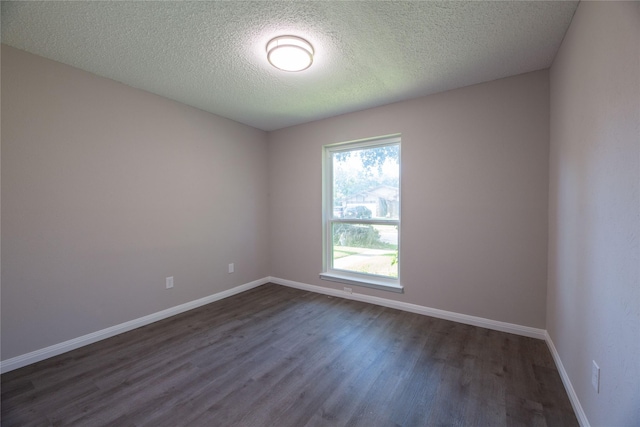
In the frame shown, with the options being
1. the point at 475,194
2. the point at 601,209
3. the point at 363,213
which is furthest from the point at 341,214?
the point at 601,209

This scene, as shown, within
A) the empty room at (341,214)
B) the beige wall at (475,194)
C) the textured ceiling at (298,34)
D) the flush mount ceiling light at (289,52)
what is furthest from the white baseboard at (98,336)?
the flush mount ceiling light at (289,52)

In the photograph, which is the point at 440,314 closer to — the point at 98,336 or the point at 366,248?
the point at 366,248

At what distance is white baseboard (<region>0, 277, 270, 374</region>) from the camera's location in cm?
201

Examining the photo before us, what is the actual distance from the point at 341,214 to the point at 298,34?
7.82ft

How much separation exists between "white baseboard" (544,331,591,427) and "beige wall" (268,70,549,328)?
324mm

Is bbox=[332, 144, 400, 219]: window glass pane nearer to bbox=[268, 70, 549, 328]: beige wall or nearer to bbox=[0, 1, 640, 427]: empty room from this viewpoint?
bbox=[0, 1, 640, 427]: empty room

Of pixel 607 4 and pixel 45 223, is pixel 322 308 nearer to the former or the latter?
pixel 45 223

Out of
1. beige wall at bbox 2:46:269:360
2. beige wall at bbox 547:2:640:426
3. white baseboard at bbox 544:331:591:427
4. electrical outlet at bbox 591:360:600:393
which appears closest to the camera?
beige wall at bbox 547:2:640:426

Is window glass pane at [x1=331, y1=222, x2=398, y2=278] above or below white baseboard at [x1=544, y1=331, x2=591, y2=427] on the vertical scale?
above

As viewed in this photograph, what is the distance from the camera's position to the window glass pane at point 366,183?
3320 millimetres

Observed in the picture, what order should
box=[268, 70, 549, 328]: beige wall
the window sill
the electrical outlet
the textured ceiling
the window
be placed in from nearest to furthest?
the electrical outlet < the textured ceiling < box=[268, 70, 549, 328]: beige wall < the window sill < the window

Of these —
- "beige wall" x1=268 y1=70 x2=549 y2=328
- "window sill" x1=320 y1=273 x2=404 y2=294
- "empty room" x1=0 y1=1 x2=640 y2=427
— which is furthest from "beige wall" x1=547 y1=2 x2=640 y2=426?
"window sill" x1=320 y1=273 x2=404 y2=294

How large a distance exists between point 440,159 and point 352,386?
2405 millimetres

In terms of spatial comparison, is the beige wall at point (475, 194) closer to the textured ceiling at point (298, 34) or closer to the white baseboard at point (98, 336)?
the textured ceiling at point (298, 34)
